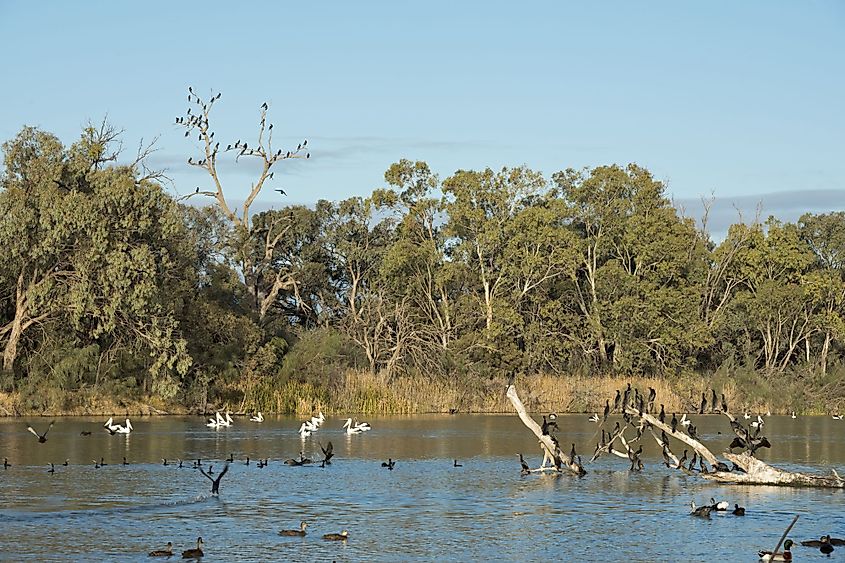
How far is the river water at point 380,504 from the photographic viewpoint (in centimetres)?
2052

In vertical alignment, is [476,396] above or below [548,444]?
above

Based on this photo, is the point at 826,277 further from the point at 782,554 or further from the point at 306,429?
the point at 782,554

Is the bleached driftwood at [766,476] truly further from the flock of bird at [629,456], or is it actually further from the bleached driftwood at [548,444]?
the bleached driftwood at [548,444]

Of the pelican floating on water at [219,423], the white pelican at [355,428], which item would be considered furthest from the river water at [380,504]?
the pelican floating on water at [219,423]

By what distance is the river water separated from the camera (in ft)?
67.3

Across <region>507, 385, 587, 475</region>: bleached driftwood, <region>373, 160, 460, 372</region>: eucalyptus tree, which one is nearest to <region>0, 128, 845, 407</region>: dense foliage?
<region>373, 160, 460, 372</region>: eucalyptus tree

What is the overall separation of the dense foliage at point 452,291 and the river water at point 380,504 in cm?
1225

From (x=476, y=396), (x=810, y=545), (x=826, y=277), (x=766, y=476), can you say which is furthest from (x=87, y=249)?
(x=826, y=277)

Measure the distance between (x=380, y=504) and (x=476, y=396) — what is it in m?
32.1

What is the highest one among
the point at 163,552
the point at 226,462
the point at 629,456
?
the point at 629,456

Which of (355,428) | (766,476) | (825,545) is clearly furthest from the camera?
(355,428)

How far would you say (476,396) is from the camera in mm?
57594

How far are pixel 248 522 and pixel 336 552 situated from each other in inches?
137

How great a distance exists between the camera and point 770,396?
2382 inches
